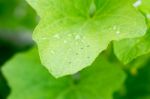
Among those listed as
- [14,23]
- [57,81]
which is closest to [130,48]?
[57,81]

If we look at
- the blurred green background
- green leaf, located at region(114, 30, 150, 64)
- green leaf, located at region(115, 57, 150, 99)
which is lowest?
green leaf, located at region(115, 57, 150, 99)

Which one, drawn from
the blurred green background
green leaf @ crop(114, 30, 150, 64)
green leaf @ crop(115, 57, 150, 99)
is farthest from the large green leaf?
the blurred green background

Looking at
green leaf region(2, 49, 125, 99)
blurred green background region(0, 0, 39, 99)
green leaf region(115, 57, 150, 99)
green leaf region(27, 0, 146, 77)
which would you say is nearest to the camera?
green leaf region(27, 0, 146, 77)

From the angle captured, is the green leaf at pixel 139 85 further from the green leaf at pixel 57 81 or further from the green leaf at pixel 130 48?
the green leaf at pixel 130 48

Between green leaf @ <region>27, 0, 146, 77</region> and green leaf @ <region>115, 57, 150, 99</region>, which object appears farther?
green leaf @ <region>115, 57, 150, 99</region>

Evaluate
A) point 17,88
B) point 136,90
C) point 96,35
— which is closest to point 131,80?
point 136,90

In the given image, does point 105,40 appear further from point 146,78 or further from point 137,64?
point 146,78

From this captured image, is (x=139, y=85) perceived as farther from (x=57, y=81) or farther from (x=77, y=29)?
(x=77, y=29)

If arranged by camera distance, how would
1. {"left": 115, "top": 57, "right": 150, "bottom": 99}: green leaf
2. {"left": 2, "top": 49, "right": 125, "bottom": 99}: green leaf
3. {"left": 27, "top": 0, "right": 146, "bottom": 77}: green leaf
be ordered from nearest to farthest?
{"left": 27, "top": 0, "right": 146, "bottom": 77}: green leaf
{"left": 2, "top": 49, "right": 125, "bottom": 99}: green leaf
{"left": 115, "top": 57, "right": 150, "bottom": 99}: green leaf

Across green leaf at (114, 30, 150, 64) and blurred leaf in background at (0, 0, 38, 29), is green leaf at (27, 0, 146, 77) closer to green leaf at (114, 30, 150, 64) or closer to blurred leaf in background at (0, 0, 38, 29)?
green leaf at (114, 30, 150, 64)
